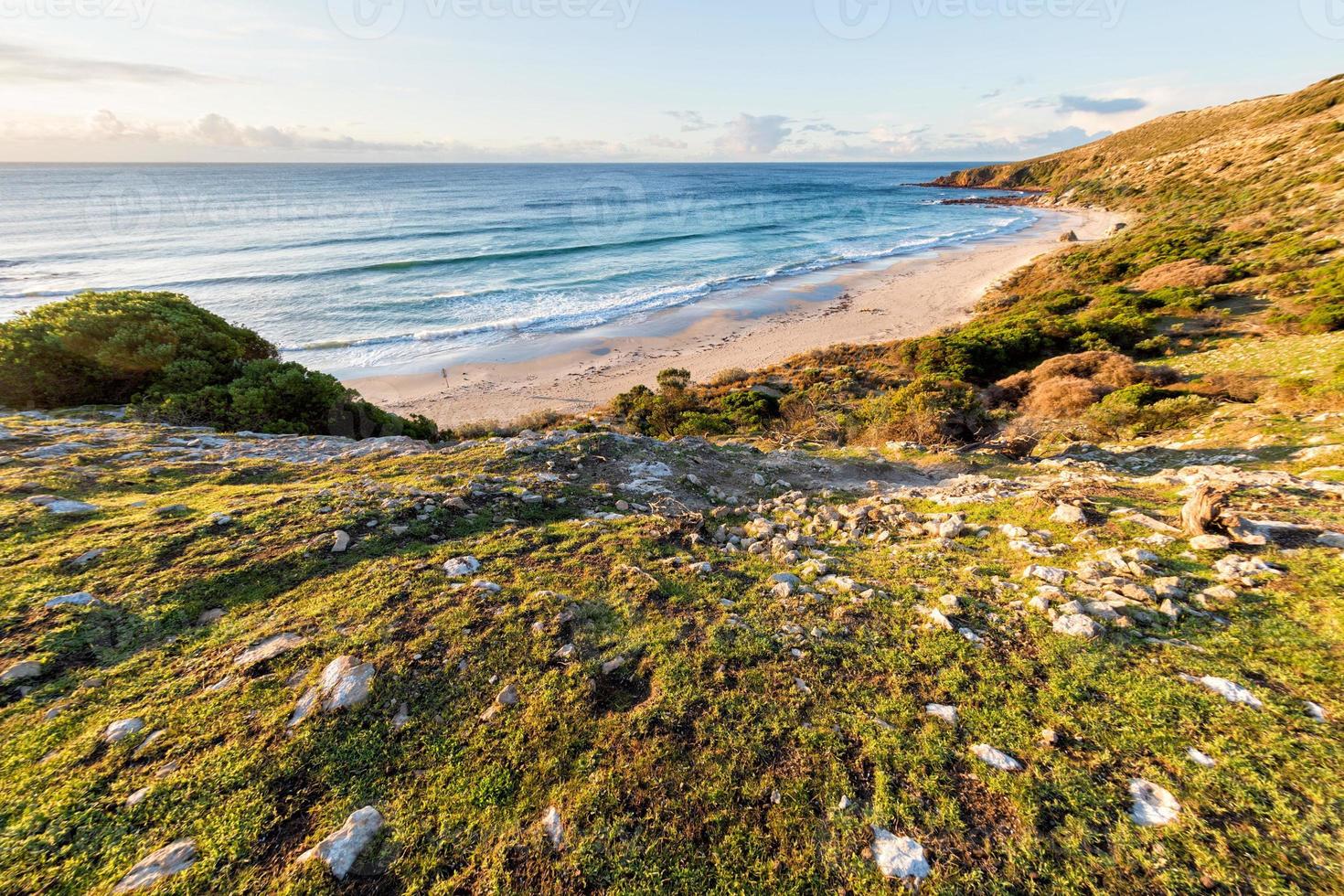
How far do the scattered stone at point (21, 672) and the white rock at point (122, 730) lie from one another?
882 mm

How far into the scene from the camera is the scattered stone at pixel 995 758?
289cm

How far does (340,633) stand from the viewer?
146 inches

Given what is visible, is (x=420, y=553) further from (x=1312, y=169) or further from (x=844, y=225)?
(x=844, y=225)

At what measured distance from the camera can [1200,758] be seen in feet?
9.16

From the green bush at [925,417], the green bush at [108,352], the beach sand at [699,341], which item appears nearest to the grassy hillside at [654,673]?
the green bush at [108,352]

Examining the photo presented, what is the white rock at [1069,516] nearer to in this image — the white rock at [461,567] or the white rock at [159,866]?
the white rock at [461,567]

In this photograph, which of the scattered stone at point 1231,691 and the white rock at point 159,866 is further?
the scattered stone at point 1231,691

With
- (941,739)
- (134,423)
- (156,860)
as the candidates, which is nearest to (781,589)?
(941,739)

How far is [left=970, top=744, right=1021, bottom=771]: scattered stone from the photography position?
2891mm

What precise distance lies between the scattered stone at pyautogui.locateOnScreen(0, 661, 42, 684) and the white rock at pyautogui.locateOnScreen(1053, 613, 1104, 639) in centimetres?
724

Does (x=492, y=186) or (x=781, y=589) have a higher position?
(x=492, y=186)

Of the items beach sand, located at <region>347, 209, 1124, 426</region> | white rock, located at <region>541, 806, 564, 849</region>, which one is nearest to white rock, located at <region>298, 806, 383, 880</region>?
white rock, located at <region>541, 806, 564, 849</region>

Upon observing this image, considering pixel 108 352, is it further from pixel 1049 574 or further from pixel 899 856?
pixel 1049 574

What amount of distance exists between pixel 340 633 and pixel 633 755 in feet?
7.98
